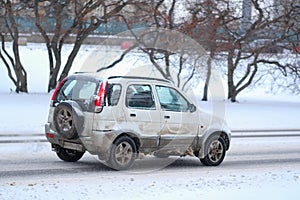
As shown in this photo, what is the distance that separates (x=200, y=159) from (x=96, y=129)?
102 inches

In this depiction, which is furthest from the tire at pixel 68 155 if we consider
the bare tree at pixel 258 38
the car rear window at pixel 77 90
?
the bare tree at pixel 258 38

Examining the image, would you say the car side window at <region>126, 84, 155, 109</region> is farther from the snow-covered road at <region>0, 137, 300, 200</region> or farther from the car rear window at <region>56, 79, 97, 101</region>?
the snow-covered road at <region>0, 137, 300, 200</region>

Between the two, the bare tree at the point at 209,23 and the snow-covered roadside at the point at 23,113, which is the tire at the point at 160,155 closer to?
the snow-covered roadside at the point at 23,113

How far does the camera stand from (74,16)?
3112cm

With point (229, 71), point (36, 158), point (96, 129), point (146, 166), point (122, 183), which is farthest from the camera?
point (229, 71)

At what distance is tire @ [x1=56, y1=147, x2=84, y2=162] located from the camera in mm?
11602

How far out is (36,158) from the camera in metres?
12.1

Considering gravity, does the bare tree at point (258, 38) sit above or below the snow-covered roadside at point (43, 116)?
above

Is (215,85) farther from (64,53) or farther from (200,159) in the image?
(200,159)

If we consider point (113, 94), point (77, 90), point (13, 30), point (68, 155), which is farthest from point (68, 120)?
point (13, 30)

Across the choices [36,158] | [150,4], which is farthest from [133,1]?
[36,158]

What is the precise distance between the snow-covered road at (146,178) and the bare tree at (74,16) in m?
16.8

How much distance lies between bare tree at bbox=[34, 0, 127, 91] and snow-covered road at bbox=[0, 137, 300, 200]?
55.0ft

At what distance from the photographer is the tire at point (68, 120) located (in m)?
10.4
